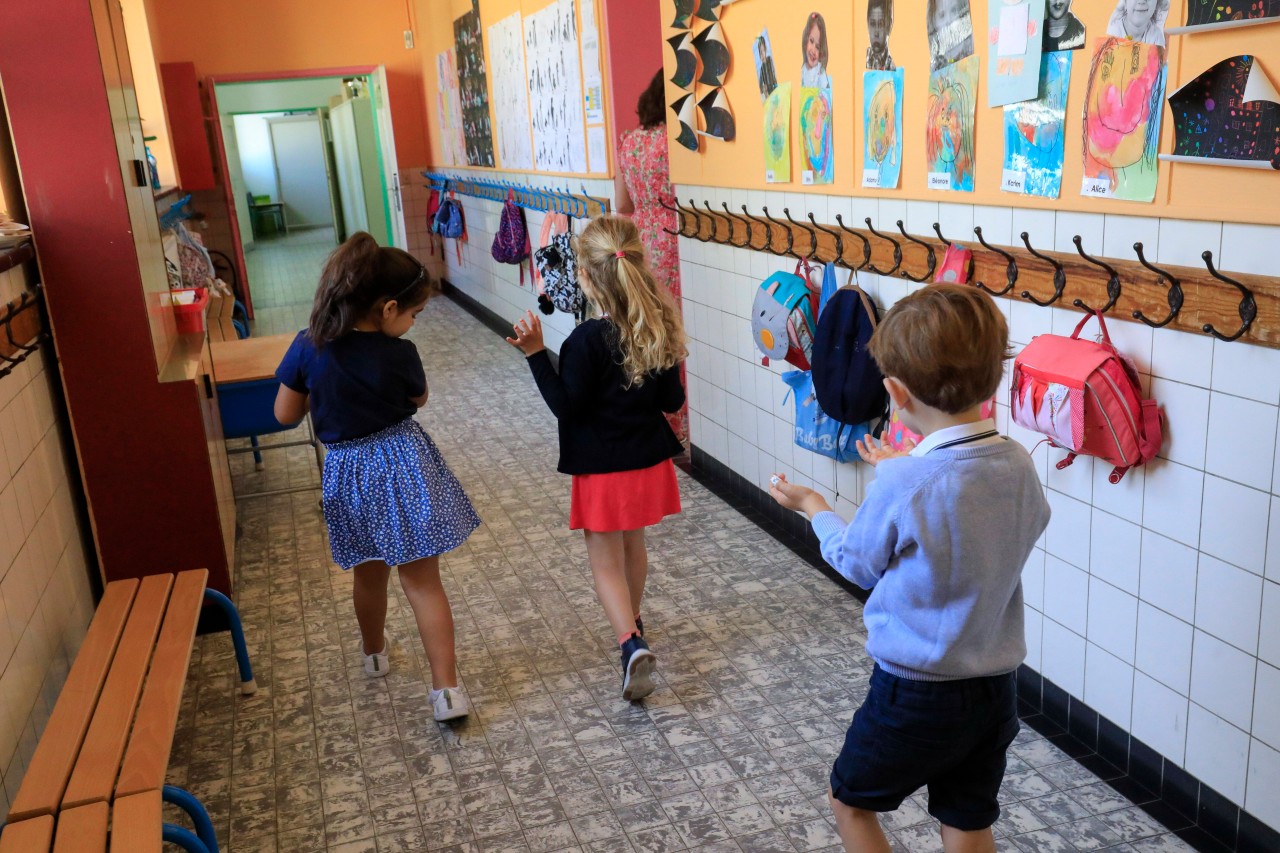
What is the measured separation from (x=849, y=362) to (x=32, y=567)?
223 cm

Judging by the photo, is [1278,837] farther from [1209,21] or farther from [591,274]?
[591,274]

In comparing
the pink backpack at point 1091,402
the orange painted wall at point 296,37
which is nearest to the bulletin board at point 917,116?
the pink backpack at point 1091,402

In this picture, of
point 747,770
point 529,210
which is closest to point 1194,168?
point 747,770

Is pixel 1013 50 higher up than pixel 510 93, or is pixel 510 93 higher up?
pixel 510 93

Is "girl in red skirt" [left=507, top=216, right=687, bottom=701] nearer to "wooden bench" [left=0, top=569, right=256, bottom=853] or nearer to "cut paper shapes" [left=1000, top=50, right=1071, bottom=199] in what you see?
"cut paper shapes" [left=1000, top=50, right=1071, bottom=199]

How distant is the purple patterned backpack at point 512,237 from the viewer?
7.28 m

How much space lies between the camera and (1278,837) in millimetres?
2029

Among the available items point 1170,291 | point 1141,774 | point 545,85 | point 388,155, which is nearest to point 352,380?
point 1170,291

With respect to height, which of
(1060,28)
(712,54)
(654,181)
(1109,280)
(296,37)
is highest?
(296,37)

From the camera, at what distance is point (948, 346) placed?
1.53 metres

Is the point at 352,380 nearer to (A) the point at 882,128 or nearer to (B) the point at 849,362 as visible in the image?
(B) the point at 849,362

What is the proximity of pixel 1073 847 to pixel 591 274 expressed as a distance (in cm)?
173

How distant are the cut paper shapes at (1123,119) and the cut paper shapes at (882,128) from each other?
A: 2.51 feet

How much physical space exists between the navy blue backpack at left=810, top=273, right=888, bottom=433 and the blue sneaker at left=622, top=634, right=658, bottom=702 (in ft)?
3.05
